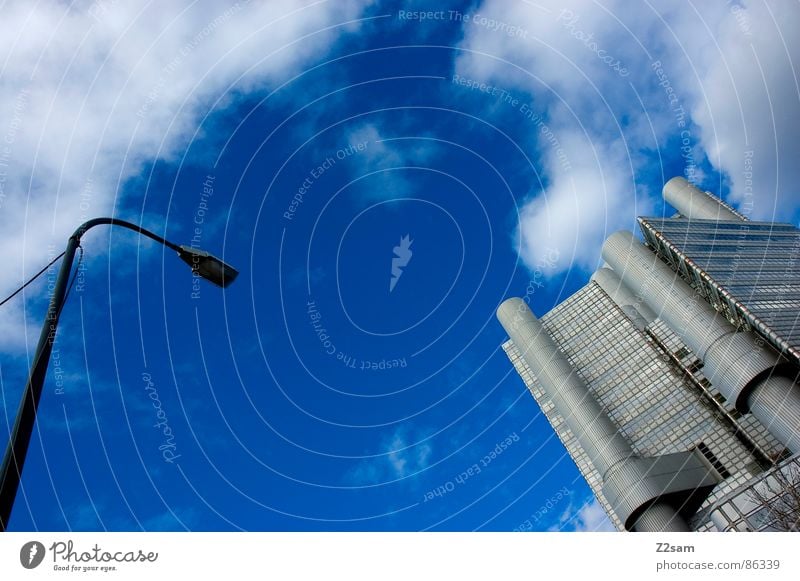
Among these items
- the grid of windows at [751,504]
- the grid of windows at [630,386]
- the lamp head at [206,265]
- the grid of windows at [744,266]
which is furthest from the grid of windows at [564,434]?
the lamp head at [206,265]

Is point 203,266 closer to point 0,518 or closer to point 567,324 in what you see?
point 0,518

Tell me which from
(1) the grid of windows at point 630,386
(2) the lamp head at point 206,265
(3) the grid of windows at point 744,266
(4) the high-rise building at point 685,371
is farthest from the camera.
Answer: (1) the grid of windows at point 630,386

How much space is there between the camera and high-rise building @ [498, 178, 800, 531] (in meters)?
83.1

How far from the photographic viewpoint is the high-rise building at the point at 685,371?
83125mm

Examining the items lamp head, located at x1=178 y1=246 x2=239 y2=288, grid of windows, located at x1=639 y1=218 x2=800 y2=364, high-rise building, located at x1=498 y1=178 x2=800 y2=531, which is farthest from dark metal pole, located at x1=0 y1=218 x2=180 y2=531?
grid of windows, located at x1=639 y1=218 x2=800 y2=364

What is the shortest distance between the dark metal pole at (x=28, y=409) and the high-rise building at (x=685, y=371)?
199 feet

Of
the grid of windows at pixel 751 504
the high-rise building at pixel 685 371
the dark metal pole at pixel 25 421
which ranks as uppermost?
the high-rise building at pixel 685 371

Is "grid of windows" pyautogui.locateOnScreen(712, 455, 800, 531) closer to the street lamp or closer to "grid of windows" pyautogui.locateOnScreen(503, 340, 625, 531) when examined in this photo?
"grid of windows" pyautogui.locateOnScreen(503, 340, 625, 531)

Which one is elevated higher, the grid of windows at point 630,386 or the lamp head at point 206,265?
the grid of windows at point 630,386

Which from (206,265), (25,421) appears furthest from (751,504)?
(25,421)

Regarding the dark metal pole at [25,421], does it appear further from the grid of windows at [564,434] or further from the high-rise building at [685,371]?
the grid of windows at [564,434]

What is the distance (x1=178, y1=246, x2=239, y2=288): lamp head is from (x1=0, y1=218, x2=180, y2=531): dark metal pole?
6.32ft

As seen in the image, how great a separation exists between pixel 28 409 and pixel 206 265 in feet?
11.2
